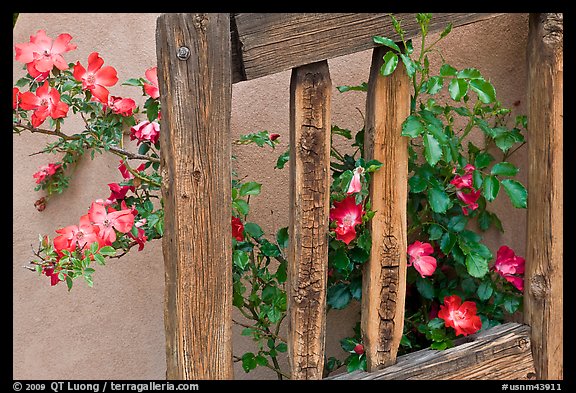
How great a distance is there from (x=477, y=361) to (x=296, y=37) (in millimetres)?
934

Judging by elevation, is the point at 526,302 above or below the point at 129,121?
below

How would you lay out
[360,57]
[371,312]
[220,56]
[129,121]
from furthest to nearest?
[360,57]
[129,121]
[371,312]
[220,56]

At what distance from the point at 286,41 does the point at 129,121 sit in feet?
2.05

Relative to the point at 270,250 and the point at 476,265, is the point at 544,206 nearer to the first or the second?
the point at 476,265

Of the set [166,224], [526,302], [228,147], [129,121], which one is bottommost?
[526,302]

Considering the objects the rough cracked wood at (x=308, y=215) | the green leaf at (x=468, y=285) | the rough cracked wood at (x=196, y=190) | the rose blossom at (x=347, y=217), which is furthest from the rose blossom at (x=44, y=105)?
the green leaf at (x=468, y=285)

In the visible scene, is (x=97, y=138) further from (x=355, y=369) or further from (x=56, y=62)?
(x=355, y=369)

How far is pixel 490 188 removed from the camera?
146 centimetres

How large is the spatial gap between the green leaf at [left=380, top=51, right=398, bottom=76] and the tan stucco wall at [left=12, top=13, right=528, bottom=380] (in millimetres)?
593

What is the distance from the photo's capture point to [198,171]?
4.03ft

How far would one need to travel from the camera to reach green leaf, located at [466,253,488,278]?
1507 millimetres

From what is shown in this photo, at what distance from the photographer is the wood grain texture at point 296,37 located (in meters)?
1.24

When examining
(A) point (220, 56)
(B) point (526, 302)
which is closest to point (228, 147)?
(A) point (220, 56)

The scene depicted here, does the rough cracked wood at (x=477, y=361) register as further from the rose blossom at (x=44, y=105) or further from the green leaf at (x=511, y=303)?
the rose blossom at (x=44, y=105)
